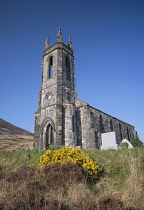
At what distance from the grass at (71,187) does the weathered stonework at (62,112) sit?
764 centimetres

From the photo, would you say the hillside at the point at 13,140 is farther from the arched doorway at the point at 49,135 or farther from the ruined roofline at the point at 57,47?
the ruined roofline at the point at 57,47

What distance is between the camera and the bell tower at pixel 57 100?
1659 centimetres

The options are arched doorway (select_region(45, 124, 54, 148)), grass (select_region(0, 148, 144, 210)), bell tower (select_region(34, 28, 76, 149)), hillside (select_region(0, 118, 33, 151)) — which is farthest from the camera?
hillside (select_region(0, 118, 33, 151))

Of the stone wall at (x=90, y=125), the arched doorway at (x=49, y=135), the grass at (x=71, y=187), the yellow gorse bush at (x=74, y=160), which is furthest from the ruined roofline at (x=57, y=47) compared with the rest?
the yellow gorse bush at (x=74, y=160)

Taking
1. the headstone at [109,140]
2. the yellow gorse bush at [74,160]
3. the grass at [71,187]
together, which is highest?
the headstone at [109,140]

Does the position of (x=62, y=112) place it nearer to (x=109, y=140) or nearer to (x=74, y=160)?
(x=109, y=140)

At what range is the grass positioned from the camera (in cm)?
315

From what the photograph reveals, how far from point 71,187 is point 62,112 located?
13.1 metres

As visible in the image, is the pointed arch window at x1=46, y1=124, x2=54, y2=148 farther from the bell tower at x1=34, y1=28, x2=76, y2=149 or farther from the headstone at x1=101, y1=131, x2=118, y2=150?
the headstone at x1=101, y1=131, x2=118, y2=150

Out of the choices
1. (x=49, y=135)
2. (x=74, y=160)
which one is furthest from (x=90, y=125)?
(x=74, y=160)

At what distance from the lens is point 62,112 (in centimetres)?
1733

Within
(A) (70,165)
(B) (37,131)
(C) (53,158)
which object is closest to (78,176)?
(A) (70,165)

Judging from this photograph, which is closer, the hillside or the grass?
the grass

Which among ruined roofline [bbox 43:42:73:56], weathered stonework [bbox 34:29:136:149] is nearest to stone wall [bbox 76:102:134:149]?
weathered stonework [bbox 34:29:136:149]
